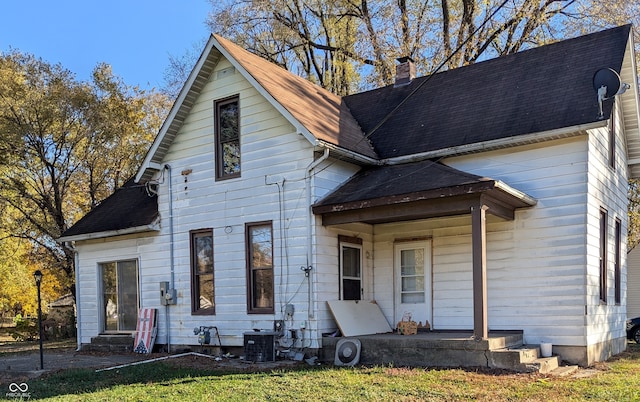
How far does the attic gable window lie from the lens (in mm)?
12547

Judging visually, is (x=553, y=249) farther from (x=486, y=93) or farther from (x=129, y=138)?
(x=129, y=138)

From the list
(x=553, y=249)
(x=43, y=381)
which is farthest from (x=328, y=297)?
(x=43, y=381)

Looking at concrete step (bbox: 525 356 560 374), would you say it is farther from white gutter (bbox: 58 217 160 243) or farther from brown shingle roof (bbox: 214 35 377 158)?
white gutter (bbox: 58 217 160 243)

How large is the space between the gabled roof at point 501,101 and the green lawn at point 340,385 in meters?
4.43

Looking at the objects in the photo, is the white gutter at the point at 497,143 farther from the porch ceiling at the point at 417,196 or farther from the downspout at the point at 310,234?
the downspout at the point at 310,234

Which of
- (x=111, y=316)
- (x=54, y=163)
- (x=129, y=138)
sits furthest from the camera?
(x=129, y=138)

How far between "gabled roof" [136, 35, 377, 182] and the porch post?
10.5ft

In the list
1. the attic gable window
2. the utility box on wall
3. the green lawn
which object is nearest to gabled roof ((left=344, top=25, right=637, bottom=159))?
the attic gable window

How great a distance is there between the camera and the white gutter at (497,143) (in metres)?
10.0

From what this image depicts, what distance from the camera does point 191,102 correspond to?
13.1 metres

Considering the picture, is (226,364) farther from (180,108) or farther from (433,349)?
(180,108)

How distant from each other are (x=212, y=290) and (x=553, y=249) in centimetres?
696

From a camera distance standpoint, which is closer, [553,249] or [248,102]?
[553,249]

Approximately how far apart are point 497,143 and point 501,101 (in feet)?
5.34
